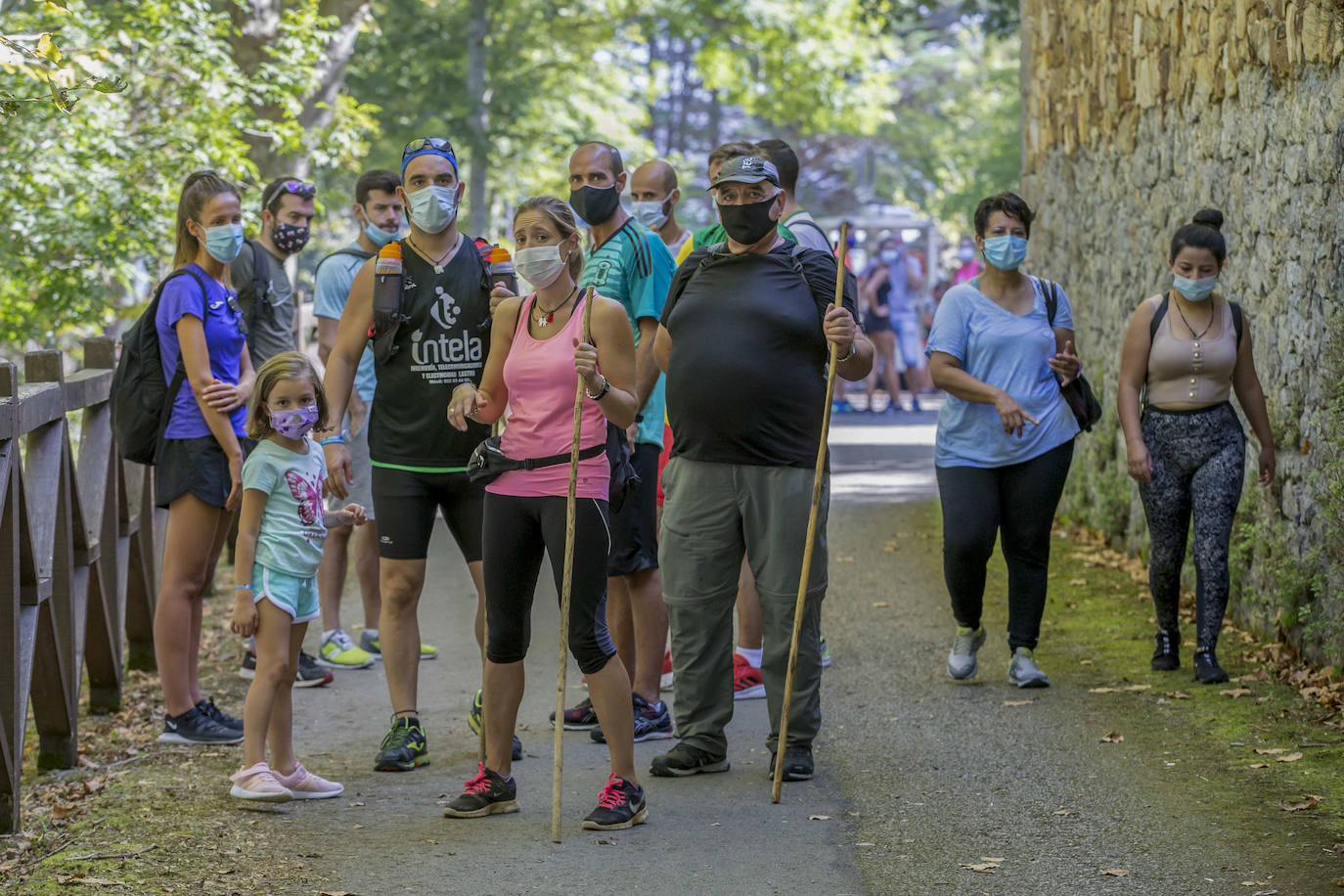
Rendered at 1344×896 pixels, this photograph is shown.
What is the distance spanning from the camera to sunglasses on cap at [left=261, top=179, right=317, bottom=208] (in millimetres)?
7983

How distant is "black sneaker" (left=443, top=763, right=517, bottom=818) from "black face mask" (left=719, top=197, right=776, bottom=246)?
80.6 inches

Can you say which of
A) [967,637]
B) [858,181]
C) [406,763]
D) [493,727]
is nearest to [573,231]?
[493,727]

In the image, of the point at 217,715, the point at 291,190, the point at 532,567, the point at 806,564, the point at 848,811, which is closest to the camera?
the point at 532,567

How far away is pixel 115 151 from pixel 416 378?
708 centimetres

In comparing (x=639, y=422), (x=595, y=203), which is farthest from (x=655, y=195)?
(x=639, y=422)

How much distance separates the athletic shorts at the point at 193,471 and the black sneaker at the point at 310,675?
54.4 inches

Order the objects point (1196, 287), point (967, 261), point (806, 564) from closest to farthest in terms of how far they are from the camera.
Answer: point (806, 564), point (1196, 287), point (967, 261)

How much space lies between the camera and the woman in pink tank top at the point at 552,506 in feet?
17.6

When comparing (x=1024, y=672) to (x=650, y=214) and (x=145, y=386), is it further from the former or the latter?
(x=145, y=386)

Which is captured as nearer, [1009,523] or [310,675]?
[1009,523]

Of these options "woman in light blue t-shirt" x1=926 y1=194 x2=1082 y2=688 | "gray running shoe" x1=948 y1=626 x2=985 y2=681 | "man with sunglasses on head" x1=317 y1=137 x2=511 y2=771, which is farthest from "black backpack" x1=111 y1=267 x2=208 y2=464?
"gray running shoe" x1=948 y1=626 x2=985 y2=681

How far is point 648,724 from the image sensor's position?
21.7 feet

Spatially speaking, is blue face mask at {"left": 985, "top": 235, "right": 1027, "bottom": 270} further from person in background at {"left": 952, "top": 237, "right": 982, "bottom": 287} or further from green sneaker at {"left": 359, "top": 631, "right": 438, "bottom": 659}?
person in background at {"left": 952, "top": 237, "right": 982, "bottom": 287}

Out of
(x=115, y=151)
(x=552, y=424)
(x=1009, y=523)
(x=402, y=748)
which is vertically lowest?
(x=402, y=748)
